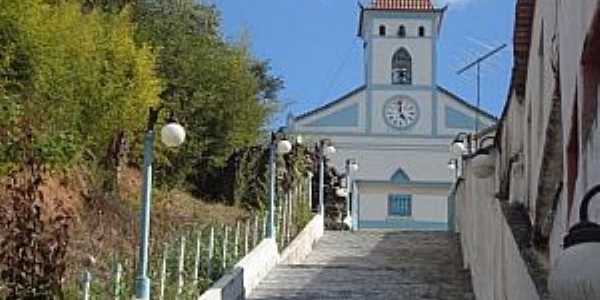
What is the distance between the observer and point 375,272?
54.5ft

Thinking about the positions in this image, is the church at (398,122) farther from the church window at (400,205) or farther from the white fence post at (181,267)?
the white fence post at (181,267)

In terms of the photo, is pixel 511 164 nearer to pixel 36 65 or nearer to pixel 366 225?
pixel 36 65

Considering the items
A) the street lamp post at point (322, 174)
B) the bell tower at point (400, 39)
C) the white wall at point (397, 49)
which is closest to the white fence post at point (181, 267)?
the street lamp post at point (322, 174)

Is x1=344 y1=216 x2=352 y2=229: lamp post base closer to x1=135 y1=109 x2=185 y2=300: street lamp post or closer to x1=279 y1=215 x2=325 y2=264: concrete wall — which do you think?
x1=279 y1=215 x2=325 y2=264: concrete wall

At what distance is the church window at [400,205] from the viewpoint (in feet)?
141

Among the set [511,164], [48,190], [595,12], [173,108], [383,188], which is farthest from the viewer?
[383,188]

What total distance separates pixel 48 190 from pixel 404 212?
28.4 m

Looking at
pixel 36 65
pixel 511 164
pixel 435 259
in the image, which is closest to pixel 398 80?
pixel 435 259

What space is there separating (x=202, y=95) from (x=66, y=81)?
25.6 feet

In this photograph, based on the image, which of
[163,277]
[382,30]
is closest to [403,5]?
[382,30]

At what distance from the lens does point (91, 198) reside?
1739cm

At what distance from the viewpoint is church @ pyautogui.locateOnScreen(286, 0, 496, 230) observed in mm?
43156

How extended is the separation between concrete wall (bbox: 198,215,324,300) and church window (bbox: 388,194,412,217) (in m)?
21.6

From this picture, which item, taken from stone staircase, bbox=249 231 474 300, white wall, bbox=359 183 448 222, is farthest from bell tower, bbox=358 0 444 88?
stone staircase, bbox=249 231 474 300
